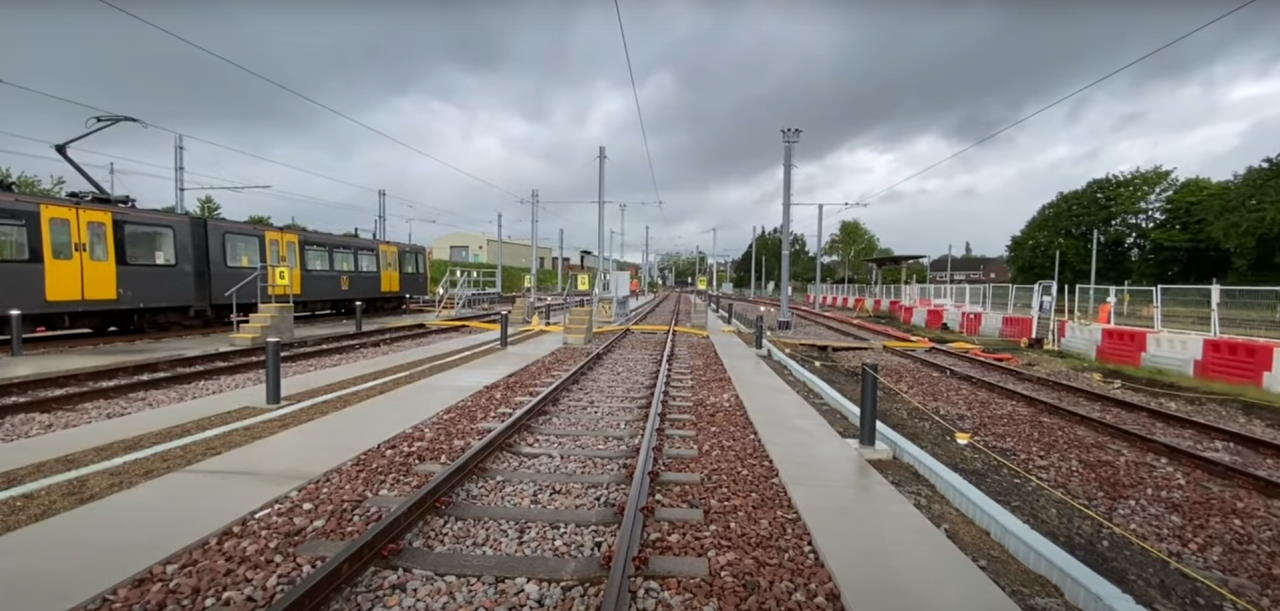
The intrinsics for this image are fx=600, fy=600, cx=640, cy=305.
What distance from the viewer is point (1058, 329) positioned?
1797cm

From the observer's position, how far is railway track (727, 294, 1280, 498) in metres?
6.35

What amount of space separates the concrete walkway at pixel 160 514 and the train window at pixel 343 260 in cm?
1863

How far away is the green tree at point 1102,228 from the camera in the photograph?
64625 mm

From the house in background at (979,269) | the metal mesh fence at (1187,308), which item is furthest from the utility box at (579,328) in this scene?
the house in background at (979,269)

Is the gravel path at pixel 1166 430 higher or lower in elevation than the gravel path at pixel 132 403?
lower

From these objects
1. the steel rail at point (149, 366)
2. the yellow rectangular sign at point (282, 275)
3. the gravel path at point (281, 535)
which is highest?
the yellow rectangular sign at point (282, 275)

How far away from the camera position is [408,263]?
30109mm

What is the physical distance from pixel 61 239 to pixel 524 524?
15.7 m

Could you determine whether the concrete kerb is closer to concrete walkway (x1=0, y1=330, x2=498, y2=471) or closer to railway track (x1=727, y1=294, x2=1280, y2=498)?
railway track (x1=727, y1=294, x2=1280, y2=498)

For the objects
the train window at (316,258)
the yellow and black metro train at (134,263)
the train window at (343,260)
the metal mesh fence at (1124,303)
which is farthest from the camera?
the train window at (343,260)

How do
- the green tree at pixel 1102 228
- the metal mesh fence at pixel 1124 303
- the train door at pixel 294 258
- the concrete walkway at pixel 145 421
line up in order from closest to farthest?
the concrete walkway at pixel 145 421, the metal mesh fence at pixel 1124 303, the train door at pixel 294 258, the green tree at pixel 1102 228

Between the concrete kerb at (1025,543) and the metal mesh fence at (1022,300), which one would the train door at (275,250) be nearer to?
the concrete kerb at (1025,543)

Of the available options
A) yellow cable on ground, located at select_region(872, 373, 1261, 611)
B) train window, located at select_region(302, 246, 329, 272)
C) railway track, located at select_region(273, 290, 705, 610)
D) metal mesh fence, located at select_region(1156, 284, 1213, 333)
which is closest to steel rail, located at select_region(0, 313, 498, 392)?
train window, located at select_region(302, 246, 329, 272)

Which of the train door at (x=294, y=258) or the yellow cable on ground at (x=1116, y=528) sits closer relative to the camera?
the yellow cable on ground at (x=1116, y=528)
